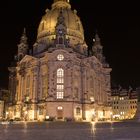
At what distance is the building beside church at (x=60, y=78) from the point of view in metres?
96.8

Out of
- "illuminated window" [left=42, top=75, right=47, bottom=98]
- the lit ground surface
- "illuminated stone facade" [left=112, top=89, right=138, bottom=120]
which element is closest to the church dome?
"illuminated window" [left=42, top=75, right=47, bottom=98]

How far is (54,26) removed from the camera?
114750 millimetres

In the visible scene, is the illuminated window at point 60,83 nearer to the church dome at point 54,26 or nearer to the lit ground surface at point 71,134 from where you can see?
the church dome at point 54,26

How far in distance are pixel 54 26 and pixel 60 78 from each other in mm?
25799

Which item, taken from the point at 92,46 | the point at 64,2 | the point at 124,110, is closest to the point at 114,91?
the point at 124,110

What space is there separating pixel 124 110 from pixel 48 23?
59734 millimetres

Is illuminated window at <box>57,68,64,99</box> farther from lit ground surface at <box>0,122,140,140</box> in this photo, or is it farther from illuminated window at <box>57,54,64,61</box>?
lit ground surface at <box>0,122,140,140</box>

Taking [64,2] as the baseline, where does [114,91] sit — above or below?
below

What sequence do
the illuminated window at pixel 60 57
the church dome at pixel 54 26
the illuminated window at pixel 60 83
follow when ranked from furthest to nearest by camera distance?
1. the church dome at pixel 54 26
2. the illuminated window at pixel 60 57
3. the illuminated window at pixel 60 83

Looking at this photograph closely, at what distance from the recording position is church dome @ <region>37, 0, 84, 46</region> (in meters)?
115

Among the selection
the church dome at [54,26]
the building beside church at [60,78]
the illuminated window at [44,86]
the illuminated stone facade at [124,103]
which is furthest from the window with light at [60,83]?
the illuminated stone facade at [124,103]

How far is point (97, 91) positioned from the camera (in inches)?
4375

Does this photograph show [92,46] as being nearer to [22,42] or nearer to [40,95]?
[22,42]

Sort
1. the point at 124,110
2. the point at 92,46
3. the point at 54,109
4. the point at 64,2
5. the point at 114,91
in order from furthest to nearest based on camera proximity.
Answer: the point at 114,91 < the point at 124,110 < the point at 92,46 < the point at 64,2 < the point at 54,109
